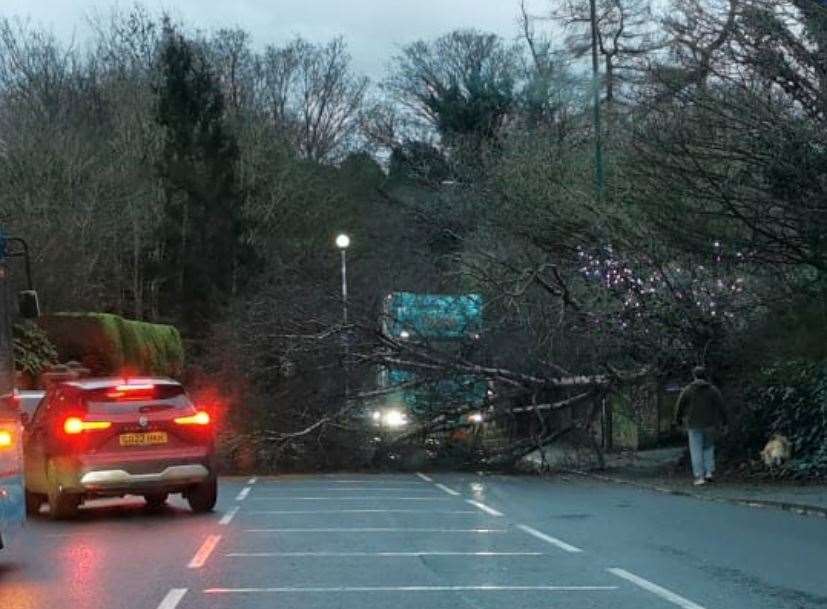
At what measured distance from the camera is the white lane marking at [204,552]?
10.7m

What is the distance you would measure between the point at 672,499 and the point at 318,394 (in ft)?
26.4

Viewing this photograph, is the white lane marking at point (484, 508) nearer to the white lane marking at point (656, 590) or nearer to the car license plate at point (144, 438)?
the car license plate at point (144, 438)

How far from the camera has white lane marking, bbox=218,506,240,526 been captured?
14.3 metres

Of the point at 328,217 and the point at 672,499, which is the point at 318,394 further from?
the point at 328,217

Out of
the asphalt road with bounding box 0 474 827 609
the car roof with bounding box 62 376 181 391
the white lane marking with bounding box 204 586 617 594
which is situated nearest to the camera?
the asphalt road with bounding box 0 474 827 609

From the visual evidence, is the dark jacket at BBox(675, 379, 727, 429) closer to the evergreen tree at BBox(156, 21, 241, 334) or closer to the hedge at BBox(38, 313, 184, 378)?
the hedge at BBox(38, 313, 184, 378)

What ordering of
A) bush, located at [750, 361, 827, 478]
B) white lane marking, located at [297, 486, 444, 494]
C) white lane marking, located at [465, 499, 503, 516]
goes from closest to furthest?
white lane marking, located at [465, 499, 503, 516] < bush, located at [750, 361, 827, 478] < white lane marking, located at [297, 486, 444, 494]

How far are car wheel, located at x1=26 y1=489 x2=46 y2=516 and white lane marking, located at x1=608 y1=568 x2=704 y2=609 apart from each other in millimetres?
8723

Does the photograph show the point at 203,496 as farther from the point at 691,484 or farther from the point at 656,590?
the point at 691,484

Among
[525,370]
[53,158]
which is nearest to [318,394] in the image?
[525,370]

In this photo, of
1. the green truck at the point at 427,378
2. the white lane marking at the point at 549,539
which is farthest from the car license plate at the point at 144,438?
the green truck at the point at 427,378

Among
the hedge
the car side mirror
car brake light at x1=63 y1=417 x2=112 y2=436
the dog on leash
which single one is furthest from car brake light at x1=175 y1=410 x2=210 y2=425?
the hedge

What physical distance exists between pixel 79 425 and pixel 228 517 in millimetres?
2115

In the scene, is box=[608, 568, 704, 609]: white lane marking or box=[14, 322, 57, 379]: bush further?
box=[14, 322, 57, 379]: bush
